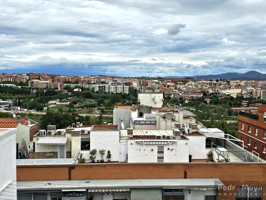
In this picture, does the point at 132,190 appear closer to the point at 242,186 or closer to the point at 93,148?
the point at 93,148

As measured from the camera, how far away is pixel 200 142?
12.8 metres

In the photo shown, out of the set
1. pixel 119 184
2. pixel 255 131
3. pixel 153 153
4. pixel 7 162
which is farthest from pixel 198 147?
pixel 7 162

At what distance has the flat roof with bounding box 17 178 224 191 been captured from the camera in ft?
31.9

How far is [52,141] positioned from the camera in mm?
12656

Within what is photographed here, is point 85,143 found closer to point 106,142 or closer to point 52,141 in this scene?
point 106,142

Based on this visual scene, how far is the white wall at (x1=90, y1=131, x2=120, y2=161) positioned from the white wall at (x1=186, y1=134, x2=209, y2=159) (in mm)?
3848

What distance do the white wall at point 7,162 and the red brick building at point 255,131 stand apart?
551 inches

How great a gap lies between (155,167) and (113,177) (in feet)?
6.16

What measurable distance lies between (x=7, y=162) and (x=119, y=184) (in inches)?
219

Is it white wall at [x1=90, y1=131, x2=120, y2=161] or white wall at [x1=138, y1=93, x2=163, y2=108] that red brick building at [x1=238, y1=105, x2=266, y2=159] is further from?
white wall at [x1=90, y1=131, x2=120, y2=161]

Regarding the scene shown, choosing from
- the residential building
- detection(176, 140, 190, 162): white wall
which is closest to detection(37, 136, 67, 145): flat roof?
the residential building

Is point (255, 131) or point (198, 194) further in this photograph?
point (255, 131)

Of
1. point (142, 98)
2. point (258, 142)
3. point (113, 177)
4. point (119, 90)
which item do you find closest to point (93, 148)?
point (113, 177)

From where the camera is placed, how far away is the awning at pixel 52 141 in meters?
12.4
